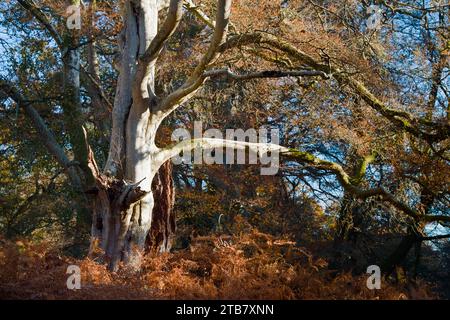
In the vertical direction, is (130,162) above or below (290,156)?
below

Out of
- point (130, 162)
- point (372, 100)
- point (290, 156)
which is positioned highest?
point (372, 100)

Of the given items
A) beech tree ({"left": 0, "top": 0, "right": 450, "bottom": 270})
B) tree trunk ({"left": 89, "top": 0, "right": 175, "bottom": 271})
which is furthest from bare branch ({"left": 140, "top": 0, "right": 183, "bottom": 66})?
tree trunk ({"left": 89, "top": 0, "right": 175, "bottom": 271})

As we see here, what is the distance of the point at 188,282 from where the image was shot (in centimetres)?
643

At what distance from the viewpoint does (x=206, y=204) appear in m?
15.3

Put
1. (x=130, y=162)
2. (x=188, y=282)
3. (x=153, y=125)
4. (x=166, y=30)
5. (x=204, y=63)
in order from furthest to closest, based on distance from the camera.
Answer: (x=153, y=125) → (x=130, y=162) → (x=204, y=63) → (x=166, y=30) → (x=188, y=282)

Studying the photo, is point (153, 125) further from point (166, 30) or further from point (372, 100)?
point (372, 100)

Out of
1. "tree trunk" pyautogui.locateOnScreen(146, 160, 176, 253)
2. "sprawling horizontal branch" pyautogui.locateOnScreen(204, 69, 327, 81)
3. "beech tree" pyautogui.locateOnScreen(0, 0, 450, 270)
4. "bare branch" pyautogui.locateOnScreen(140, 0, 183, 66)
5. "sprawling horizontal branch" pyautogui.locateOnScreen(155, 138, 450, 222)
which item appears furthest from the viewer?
"tree trunk" pyautogui.locateOnScreen(146, 160, 176, 253)

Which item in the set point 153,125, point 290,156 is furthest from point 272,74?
point 290,156

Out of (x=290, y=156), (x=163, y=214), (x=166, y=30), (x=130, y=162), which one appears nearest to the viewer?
(x=166, y=30)

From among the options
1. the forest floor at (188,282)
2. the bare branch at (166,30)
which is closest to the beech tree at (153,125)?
the bare branch at (166,30)

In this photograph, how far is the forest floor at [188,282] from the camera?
18.6 ft

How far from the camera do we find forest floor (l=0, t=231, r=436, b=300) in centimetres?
568

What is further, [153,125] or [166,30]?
[153,125]

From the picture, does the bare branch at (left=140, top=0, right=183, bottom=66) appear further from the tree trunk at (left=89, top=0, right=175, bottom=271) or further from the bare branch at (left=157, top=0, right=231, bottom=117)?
the bare branch at (left=157, top=0, right=231, bottom=117)
